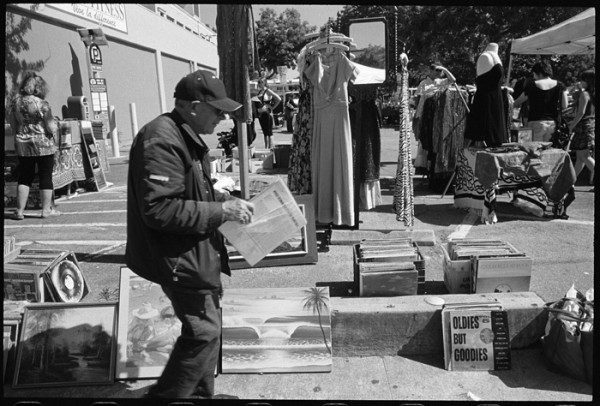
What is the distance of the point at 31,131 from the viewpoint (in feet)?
23.1

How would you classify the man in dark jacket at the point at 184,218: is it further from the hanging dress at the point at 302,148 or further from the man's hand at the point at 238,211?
the hanging dress at the point at 302,148

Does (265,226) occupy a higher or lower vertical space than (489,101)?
lower

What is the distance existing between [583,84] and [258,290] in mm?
7146

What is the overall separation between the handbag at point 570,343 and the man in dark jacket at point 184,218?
87.9 inches

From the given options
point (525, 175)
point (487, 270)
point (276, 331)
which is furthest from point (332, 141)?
point (525, 175)

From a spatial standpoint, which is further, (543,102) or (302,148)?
(543,102)

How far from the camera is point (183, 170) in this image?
258cm

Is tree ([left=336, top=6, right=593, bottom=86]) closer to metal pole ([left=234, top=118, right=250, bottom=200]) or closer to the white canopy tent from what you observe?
the white canopy tent

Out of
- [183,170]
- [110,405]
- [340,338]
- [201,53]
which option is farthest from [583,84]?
[201,53]

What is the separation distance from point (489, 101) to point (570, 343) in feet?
14.2

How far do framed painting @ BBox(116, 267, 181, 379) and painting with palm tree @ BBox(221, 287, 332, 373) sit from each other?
403mm

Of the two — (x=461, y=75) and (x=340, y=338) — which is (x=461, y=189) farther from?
(x=461, y=75)

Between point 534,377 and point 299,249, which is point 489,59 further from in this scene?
point 534,377

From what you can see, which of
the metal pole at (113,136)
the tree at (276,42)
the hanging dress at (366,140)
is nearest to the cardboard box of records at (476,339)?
the hanging dress at (366,140)
